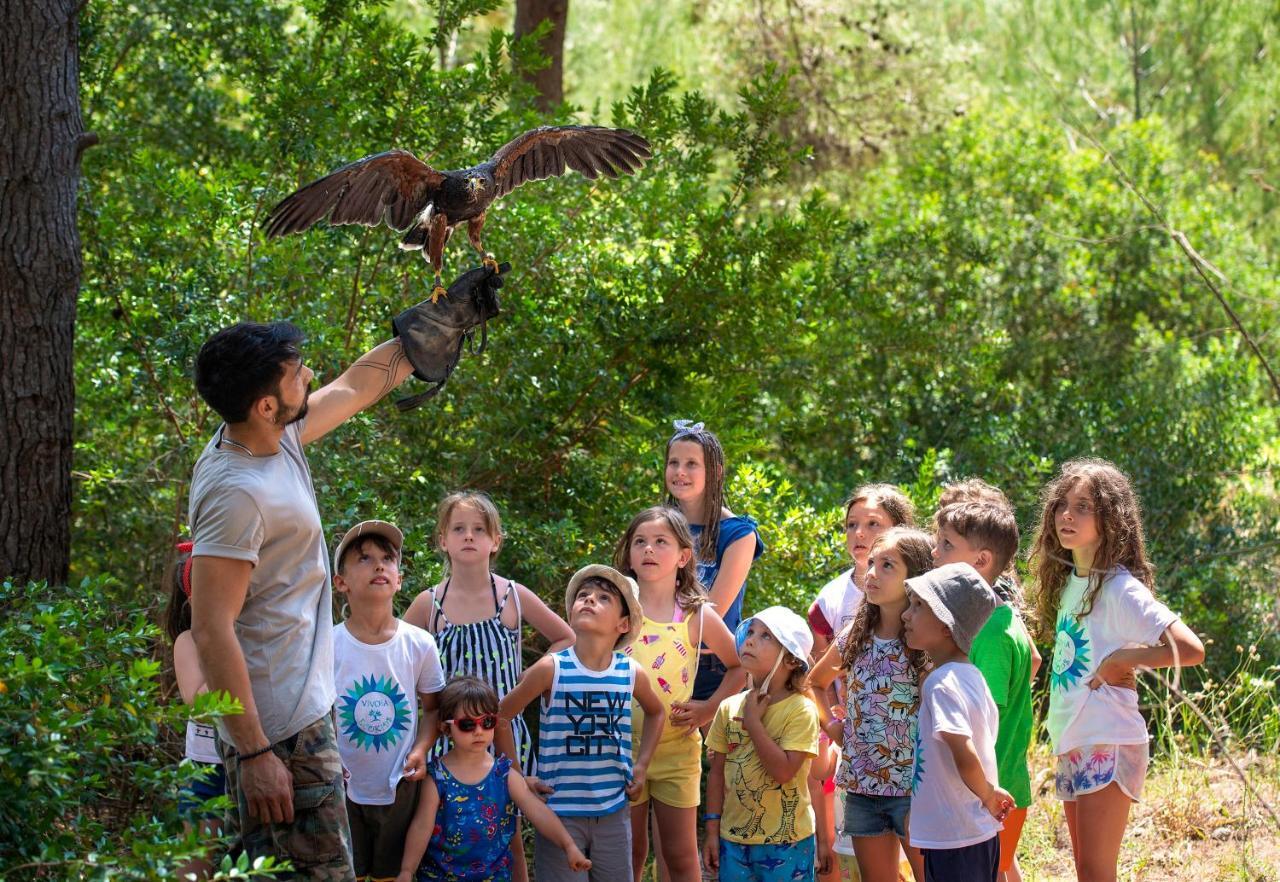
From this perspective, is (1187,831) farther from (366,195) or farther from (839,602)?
(366,195)

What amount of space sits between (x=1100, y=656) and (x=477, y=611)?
1875mm

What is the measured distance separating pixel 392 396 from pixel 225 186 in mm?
1109

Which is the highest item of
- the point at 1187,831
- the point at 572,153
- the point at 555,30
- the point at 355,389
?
the point at 555,30

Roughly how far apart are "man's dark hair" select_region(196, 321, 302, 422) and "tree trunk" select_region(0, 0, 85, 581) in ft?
6.30

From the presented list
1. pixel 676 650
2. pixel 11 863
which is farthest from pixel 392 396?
pixel 11 863

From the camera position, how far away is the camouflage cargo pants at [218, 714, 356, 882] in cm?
272

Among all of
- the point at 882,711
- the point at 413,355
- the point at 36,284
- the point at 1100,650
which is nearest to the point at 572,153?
the point at 413,355

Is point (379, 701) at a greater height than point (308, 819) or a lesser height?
greater

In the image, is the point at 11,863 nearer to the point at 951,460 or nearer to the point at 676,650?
the point at 676,650

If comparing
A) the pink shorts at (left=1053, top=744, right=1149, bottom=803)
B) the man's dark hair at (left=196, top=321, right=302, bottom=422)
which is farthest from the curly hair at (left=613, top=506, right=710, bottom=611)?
the man's dark hair at (left=196, top=321, right=302, bottom=422)

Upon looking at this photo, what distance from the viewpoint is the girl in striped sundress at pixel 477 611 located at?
4016mm

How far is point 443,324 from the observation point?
3.35 meters

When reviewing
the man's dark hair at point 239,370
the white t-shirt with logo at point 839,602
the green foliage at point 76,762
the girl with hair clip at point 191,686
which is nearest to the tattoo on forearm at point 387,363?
the man's dark hair at point 239,370

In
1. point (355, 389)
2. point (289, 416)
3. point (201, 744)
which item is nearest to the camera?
point (289, 416)
